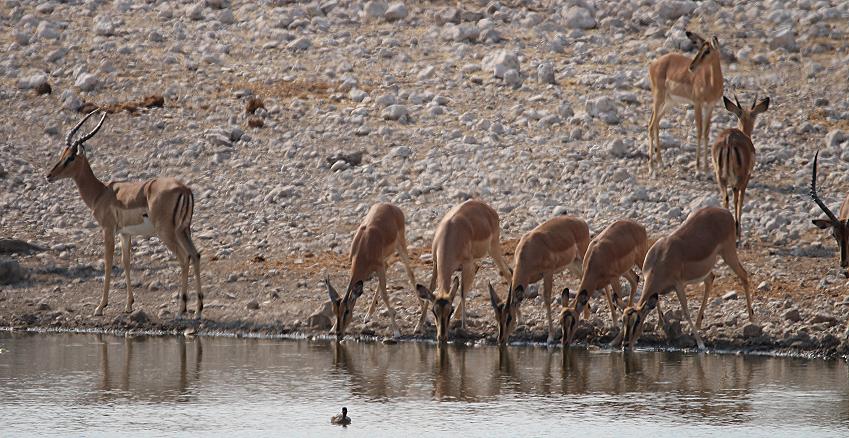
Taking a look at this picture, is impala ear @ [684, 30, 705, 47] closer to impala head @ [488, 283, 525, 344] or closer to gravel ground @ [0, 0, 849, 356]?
gravel ground @ [0, 0, 849, 356]

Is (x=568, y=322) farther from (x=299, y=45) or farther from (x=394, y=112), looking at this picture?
(x=299, y=45)

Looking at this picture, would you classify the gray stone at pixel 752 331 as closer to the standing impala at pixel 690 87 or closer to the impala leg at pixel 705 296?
the impala leg at pixel 705 296

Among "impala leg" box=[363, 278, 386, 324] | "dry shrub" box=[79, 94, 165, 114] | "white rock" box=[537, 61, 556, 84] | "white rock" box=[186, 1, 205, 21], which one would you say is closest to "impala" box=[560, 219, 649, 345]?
"impala leg" box=[363, 278, 386, 324]

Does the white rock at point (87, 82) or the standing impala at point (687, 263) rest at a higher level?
the white rock at point (87, 82)

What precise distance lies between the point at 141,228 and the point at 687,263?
260 inches

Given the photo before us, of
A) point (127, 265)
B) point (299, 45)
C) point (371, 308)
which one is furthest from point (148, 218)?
point (299, 45)

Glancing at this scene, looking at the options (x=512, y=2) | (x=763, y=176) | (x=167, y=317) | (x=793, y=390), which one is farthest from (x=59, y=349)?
(x=512, y=2)

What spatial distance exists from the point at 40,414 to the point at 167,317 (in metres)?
5.43

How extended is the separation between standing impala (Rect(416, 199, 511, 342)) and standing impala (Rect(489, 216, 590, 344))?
484mm

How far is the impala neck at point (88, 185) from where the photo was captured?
19.2 meters

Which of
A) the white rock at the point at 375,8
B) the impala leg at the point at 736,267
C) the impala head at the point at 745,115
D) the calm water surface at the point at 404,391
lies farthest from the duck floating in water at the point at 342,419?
the white rock at the point at 375,8

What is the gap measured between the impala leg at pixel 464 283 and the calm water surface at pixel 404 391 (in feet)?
2.22

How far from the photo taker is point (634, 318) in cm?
Result: 1539

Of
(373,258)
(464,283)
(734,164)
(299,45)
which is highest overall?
(299,45)
